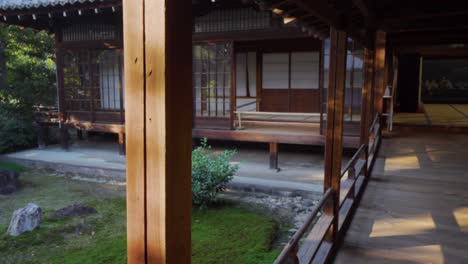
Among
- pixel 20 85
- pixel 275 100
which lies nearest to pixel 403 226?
pixel 275 100

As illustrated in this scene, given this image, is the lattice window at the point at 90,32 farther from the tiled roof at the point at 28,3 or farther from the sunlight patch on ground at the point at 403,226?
the sunlight patch on ground at the point at 403,226

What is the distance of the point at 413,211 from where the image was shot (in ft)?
13.2

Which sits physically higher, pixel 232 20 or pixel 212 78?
pixel 232 20

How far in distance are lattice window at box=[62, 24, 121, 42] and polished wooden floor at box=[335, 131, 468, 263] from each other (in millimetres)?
6527

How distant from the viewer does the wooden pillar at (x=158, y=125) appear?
3.13ft

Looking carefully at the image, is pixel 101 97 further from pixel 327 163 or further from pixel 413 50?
pixel 413 50

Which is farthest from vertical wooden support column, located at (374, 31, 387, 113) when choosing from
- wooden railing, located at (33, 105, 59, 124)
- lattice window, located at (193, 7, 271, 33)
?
wooden railing, located at (33, 105, 59, 124)

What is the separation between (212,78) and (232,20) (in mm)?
1282

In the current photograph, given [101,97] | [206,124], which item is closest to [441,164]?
[206,124]

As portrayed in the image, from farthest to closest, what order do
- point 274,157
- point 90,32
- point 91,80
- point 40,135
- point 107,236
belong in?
point 40,135
point 91,80
point 90,32
point 274,157
point 107,236

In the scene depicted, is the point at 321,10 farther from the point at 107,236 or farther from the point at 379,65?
the point at 379,65

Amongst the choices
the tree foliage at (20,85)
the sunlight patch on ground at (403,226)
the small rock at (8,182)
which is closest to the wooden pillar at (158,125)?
the sunlight patch on ground at (403,226)

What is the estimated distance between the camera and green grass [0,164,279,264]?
4.11 metres

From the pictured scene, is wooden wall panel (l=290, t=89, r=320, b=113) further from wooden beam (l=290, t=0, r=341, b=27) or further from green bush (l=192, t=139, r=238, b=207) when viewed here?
wooden beam (l=290, t=0, r=341, b=27)
